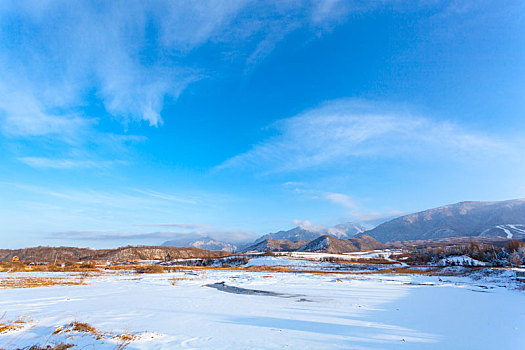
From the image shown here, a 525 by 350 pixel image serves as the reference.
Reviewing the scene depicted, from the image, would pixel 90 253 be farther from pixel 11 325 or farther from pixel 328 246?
pixel 11 325

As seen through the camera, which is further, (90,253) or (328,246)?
(328,246)

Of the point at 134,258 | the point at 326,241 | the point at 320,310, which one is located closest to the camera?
the point at 320,310

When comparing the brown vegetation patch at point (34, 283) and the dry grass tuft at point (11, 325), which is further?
the brown vegetation patch at point (34, 283)

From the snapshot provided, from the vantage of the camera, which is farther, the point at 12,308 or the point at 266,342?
the point at 12,308

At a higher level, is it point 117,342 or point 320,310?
point 117,342

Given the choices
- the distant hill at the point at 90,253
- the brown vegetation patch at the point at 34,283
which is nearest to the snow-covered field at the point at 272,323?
the brown vegetation patch at the point at 34,283

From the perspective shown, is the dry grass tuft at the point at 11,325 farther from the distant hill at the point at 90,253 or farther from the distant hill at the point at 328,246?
the distant hill at the point at 328,246

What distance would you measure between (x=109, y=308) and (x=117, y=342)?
8052 mm

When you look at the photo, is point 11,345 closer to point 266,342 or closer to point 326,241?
point 266,342

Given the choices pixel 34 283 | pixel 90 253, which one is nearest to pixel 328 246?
pixel 90 253

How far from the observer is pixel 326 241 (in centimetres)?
16650

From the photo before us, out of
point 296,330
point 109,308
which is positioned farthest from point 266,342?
point 109,308

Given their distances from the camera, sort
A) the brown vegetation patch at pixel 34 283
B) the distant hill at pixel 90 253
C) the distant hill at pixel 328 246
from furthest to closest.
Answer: the distant hill at pixel 328 246 < the distant hill at pixel 90 253 < the brown vegetation patch at pixel 34 283

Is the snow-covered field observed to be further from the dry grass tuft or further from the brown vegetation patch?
the brown vegetation patch
